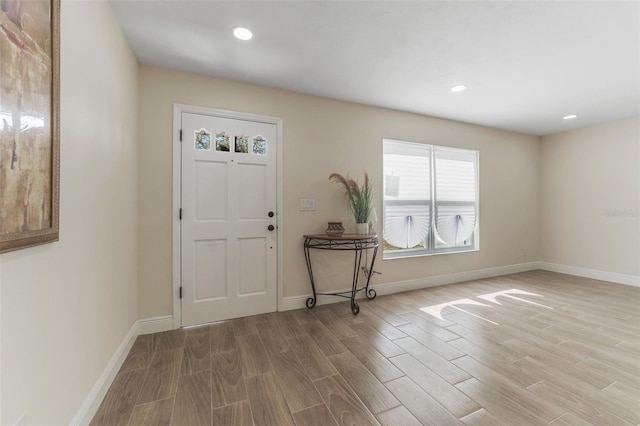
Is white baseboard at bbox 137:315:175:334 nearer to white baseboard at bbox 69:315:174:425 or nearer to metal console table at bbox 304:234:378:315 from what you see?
white baseboard at bbox 69:315:174:425

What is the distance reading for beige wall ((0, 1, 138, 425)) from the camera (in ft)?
2.88

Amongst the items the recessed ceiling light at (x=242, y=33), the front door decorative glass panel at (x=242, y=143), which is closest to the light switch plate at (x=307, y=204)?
the front door decorative glass panel at (x=242, y=143)

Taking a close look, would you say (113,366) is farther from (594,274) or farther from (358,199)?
(594,274)

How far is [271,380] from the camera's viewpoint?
64.6 inches

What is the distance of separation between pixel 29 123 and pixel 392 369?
229 cm

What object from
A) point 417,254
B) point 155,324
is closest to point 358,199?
point 417,254

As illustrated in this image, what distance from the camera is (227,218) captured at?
2555 mm

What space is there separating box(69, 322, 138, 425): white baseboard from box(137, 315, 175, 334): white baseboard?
20cm

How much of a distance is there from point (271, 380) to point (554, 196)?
5.64 meters

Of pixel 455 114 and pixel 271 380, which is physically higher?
pixel 455 114

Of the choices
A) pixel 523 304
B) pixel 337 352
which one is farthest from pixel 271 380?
pixel 523 304

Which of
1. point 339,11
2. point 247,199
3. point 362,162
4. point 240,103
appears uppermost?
point 339,11

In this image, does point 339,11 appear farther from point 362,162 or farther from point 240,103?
point 362,162

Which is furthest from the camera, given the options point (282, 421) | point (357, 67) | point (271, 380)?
point (357, 67)
